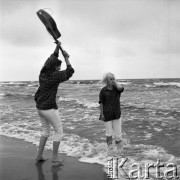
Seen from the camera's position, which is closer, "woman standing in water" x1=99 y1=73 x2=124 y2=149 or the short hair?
the short hair

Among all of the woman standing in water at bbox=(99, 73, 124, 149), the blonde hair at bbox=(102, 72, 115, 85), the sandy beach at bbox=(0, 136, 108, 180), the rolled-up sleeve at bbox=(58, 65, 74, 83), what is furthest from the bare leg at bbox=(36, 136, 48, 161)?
the blonde hair at bbox=(102, 72, 115, 85)

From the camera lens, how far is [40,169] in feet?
15.8

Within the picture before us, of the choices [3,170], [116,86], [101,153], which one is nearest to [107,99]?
[116,86]

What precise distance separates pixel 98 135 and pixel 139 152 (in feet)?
7.18

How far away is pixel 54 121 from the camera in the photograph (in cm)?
490

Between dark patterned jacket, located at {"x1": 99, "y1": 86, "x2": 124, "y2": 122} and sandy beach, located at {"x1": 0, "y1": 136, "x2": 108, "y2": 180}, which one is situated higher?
dark patterned jacket, located at {"x1": 99, "y1": 86, "x2": 124, "y2": 122}

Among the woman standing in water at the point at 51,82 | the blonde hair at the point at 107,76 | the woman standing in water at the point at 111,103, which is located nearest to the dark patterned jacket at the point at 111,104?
the woman standing in water at the point at 111,103

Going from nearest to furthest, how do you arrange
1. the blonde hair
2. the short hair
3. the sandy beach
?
the sandy beach < the short hair < the blonde hair

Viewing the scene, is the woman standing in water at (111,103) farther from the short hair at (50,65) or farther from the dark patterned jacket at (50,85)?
the short hair at (50,65)

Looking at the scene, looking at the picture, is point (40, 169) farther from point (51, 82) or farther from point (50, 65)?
point (50, 65)

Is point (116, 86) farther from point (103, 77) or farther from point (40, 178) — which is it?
point (40, 178)

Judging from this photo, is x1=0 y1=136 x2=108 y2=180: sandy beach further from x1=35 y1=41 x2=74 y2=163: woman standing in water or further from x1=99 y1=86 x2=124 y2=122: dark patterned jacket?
x1=99 y1=86 x2=124 y2=122: dark patterned jacket

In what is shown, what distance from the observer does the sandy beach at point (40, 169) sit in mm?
4465

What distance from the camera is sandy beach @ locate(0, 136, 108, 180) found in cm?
446
